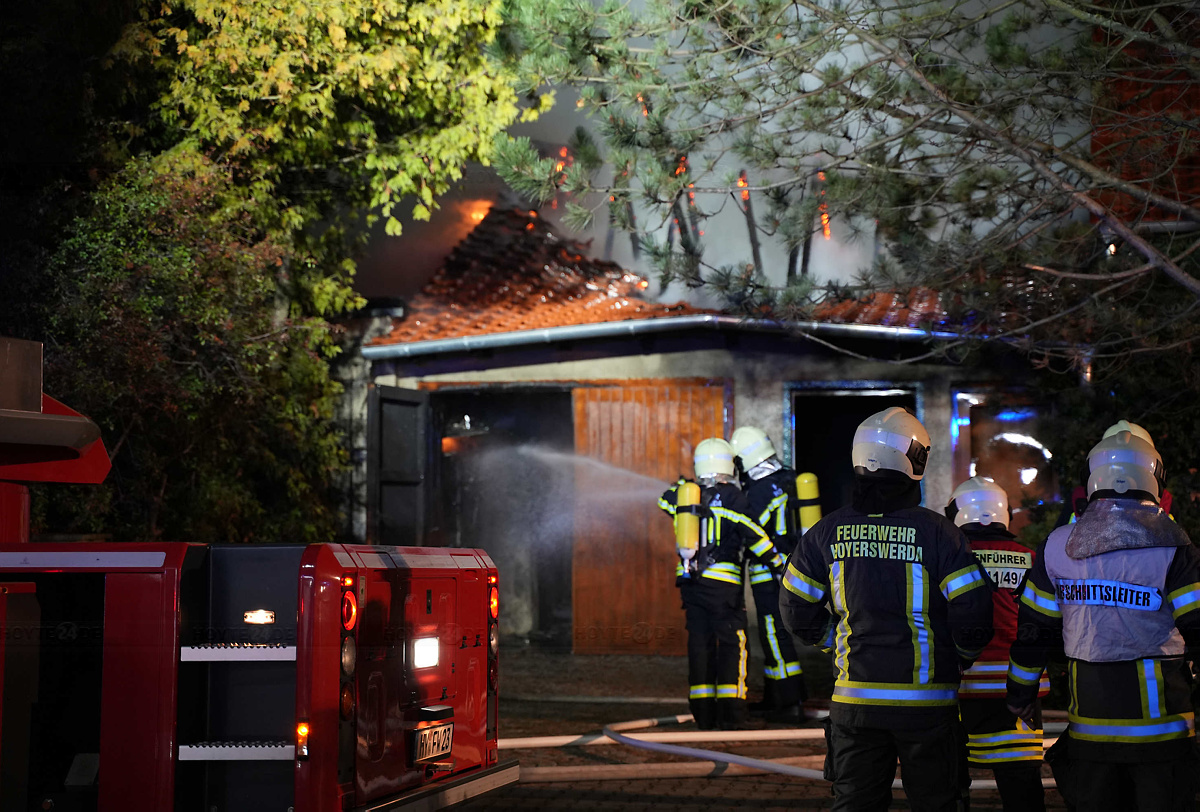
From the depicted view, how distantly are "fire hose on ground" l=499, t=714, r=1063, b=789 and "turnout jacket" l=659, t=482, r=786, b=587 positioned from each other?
1094 mm

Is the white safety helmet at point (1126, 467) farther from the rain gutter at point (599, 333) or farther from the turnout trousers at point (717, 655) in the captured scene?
the rain gutter at point (599, 333)

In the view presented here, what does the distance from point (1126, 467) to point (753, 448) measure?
446 centimetres

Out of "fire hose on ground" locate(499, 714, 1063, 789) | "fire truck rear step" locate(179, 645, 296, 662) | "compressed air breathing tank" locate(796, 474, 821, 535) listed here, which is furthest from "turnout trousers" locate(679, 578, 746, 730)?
"fire truck rear step" locate(179, 645, 296, 662)

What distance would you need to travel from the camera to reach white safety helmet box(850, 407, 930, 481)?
168 inches

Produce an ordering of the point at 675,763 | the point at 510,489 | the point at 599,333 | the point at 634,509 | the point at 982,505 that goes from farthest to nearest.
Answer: the point at 510,489 → the point at 634,509 → the point at 599,333 → the point at 675,763 → the point at 982,505

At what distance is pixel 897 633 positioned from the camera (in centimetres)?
409

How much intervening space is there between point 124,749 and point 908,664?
108 inches

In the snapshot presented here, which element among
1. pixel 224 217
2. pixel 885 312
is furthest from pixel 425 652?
pixel 885 312

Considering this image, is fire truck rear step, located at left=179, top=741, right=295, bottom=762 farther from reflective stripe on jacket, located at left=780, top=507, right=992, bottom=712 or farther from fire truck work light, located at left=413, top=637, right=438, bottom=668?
reflective stripe on jacket, located at left=780, top=507, right=992, bottom=712

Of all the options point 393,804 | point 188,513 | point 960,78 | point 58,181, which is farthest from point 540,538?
point 393,804

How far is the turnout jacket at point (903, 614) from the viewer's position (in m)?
4.03

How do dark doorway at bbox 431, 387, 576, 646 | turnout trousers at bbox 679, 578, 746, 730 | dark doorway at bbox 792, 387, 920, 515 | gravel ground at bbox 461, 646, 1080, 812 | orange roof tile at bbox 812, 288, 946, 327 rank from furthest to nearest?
dark doorway at bbox 792, 387, 920, 515
dark doorway at bbox 431, 387, 576, 646
orange roof tile at bbox 812, 288, 946, 327
turnout trousers at bbox 679, 578, 746, 730
gravel ground at bbox 461, 646, 1080, 812

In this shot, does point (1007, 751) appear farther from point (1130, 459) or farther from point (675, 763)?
point (675, 763)

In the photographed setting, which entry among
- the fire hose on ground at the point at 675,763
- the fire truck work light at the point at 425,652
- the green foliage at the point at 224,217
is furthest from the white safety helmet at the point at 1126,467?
the green foliage at the point at 224,217
